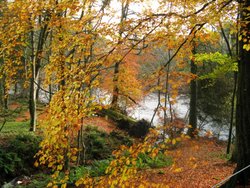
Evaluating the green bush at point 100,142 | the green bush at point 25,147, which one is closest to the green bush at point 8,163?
the green bush at point 25,147

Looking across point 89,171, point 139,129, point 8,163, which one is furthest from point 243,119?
point 139,129

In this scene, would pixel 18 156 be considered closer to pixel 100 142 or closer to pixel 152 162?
pixel 100 142

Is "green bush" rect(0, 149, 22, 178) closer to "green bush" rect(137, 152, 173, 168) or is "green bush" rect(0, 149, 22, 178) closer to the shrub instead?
"green bush" rect(137, 152, 173, 168)

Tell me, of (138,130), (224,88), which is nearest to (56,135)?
(138,130)

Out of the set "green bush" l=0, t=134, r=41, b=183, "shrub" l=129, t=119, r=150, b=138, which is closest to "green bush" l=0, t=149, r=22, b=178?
"green bush" l=0, t=134, r=41, b=183

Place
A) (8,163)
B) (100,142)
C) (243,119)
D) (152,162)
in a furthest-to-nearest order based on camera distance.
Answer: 1. (100,142)
2. (152,162)
3. (8,163)
4. (243,119)

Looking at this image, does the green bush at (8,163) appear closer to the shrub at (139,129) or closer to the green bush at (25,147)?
the green bush at (25,147)

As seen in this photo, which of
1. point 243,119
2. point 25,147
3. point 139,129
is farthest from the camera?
point 139,129

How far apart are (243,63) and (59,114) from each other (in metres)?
3.60

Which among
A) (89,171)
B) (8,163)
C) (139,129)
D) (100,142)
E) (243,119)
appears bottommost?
(89,171)

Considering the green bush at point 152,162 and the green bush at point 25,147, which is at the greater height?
the green bush at point 25,147

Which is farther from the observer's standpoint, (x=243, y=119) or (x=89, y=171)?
(x=89, y=171)

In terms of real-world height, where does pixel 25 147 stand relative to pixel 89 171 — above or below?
above

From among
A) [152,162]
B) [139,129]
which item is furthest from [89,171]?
[139,129]
